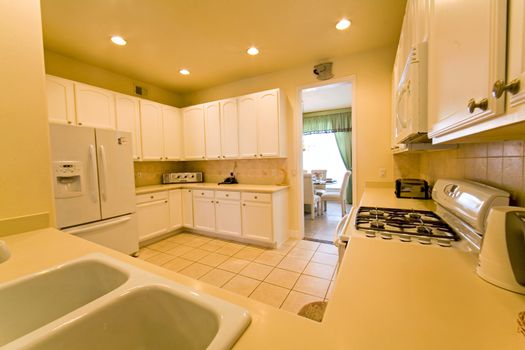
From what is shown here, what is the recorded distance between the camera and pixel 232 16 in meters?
2.10

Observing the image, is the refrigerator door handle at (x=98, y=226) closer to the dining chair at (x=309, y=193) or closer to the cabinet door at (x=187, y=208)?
the cabinet door at (x=187, y=208)

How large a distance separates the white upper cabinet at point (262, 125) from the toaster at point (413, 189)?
5.20 ft

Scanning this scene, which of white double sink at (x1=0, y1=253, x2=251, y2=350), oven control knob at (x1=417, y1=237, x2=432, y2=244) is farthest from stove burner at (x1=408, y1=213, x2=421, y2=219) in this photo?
white double sink at (x1=0, y1=253, x2=251, y2=350)

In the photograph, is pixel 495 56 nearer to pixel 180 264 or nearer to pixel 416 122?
pixel 416 122

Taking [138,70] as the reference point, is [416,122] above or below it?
below

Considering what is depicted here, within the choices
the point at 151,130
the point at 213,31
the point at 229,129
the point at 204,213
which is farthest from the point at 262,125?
the point at 151,130

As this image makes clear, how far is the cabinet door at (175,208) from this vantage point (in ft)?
11.6

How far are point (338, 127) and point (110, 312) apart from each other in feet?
20.8

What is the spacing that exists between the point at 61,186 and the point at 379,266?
280 centimetres

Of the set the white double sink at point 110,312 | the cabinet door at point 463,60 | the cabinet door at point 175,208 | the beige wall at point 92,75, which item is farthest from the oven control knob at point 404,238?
the beige wall at point 92,75

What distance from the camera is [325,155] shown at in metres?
6.60

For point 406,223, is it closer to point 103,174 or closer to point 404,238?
point 404,238

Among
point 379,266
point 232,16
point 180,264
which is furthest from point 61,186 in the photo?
point 379,266

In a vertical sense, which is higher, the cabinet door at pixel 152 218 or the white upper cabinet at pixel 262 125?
the white upper cabinet at pixel 262 125
